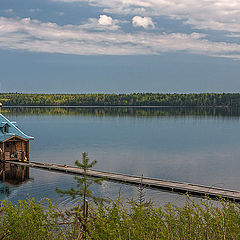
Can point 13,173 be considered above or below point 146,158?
above

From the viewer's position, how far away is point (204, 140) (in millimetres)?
95000

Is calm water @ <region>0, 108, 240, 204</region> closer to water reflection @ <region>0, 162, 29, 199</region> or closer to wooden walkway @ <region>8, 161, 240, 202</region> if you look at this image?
water reflection @ <region>0, 162, 29, 199</region>

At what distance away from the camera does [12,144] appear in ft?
167

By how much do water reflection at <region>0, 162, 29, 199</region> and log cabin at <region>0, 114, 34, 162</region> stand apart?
1.44 meters

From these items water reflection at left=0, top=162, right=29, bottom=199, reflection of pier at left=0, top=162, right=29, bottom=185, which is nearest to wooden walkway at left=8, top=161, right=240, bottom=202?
reflection of pier at left=0, top=162, right=29, bottom=185

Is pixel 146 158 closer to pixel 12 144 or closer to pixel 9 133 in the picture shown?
pixel 12 144

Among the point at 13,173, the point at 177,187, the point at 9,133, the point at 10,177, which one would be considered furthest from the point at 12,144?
the point at 177,187

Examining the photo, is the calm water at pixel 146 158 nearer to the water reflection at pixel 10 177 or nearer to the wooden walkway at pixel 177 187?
the water reflection at pixel 10 177

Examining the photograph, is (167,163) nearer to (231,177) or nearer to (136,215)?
(231,177)

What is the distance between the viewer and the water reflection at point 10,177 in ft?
126

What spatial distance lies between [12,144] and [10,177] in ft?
27.1

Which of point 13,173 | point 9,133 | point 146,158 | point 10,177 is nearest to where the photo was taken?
point 10,177

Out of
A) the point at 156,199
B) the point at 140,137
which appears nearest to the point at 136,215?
the point at 156,199

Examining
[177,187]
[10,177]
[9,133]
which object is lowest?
[10,177]
